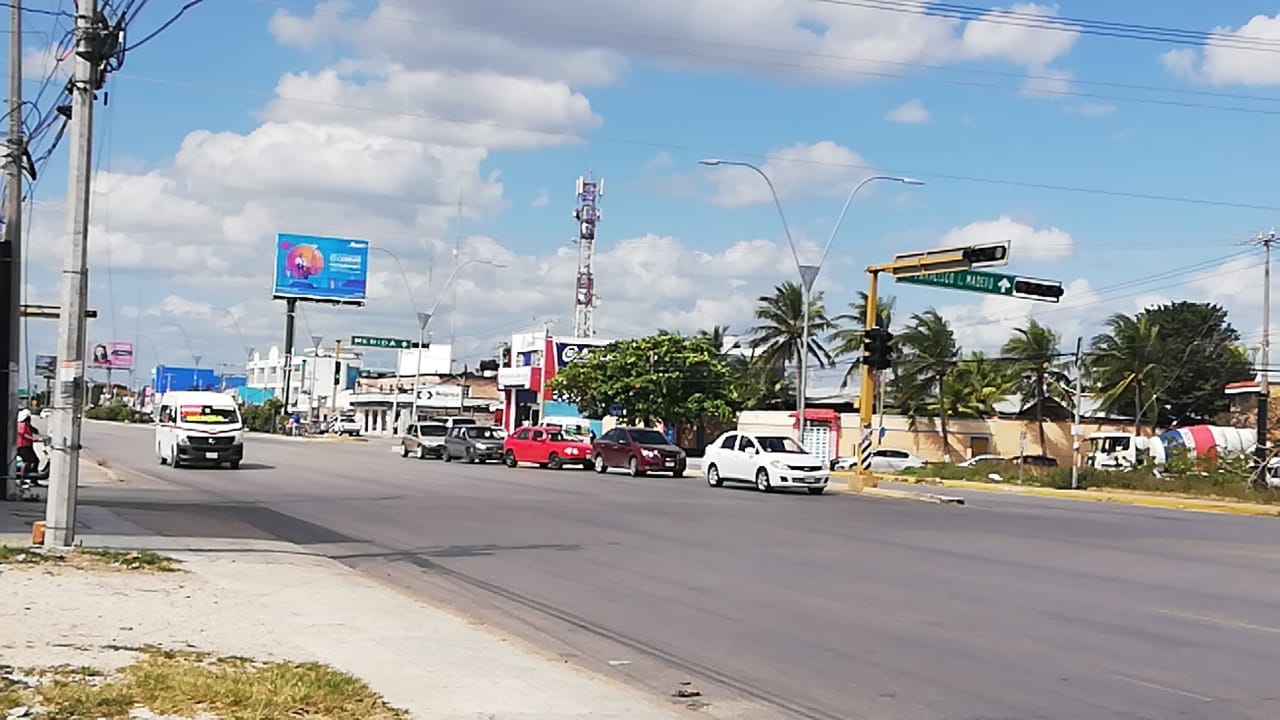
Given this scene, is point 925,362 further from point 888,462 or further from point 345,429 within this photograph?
point 345,429

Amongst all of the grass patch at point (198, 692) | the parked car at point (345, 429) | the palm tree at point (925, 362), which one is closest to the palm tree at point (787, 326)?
the palm tree at point (925, 362)

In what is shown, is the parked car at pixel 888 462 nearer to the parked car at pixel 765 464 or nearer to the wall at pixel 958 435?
the wall at pixel 958 435

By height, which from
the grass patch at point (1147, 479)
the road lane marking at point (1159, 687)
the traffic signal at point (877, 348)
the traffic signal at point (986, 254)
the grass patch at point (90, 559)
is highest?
the traffic signal at point (986, 254)

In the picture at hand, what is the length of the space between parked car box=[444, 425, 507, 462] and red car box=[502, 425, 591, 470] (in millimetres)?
982

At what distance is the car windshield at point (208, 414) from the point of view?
40.4 meters

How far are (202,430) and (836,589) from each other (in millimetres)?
28619

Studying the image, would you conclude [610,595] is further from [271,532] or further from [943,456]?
[943,456]

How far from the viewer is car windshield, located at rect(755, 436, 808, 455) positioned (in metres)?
36.7

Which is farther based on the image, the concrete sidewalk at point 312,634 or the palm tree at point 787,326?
the palm tree at point 787,326

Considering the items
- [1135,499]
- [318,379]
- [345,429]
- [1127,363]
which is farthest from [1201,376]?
[318,379]

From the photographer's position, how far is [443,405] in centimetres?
10631

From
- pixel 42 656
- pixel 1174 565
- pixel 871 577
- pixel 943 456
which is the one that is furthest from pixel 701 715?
pixel 943 456

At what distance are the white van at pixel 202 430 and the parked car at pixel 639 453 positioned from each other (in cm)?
1257

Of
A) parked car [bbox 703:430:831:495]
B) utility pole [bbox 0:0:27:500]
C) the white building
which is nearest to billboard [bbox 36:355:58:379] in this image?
utility pole [bbox 0:0:27:500]
